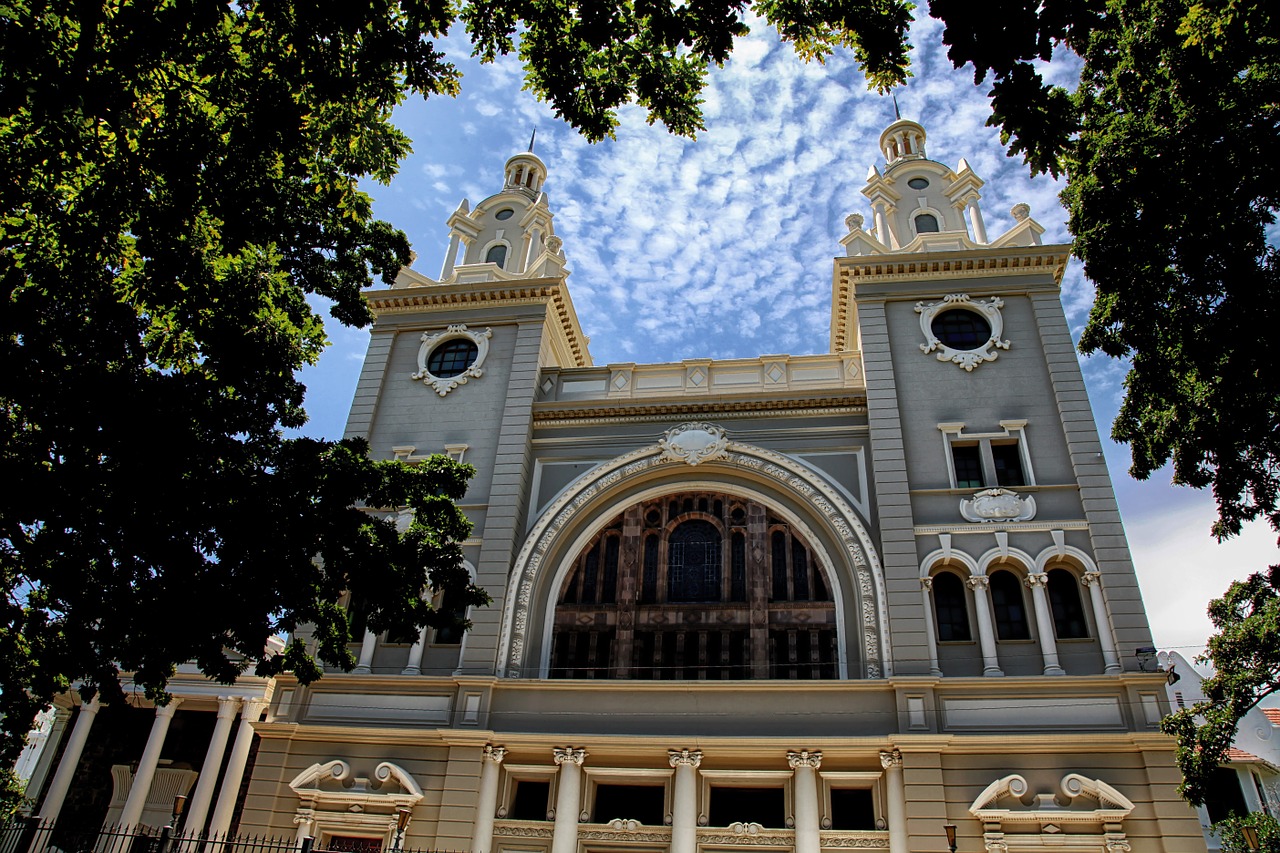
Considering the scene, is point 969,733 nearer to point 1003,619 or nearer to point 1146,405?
point 1003,619

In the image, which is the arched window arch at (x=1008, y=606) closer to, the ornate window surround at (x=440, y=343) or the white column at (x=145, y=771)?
the ornate window surround at (x=440, y=343)

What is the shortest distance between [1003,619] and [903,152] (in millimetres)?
19517

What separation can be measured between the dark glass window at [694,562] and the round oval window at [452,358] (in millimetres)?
9166

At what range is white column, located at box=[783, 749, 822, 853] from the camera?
59.6 ft

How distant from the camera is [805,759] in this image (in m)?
18.8

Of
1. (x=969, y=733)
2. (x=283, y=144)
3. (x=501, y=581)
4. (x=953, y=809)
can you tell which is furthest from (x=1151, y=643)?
(x=283, y=144)

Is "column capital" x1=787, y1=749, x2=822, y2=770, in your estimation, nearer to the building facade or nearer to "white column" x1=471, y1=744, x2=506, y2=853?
the building facade

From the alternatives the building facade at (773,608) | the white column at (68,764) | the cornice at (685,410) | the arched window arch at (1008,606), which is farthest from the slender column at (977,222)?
the white column at (68,764)

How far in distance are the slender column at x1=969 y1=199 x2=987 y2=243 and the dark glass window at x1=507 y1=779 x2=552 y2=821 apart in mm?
21176

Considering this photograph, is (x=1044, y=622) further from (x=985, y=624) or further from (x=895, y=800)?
(x=895, y=800)

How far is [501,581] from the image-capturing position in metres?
22.3

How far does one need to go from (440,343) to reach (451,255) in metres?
4.74

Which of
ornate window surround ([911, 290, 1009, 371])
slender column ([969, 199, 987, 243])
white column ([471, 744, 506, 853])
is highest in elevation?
slender column ([969, 199, 987, 243])

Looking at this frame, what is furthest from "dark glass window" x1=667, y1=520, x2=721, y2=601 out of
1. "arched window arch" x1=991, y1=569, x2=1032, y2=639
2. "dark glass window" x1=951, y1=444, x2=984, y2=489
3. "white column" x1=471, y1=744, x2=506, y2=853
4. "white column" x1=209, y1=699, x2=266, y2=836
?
"white column" x1=209, y1=699, x2=266, y2=836
